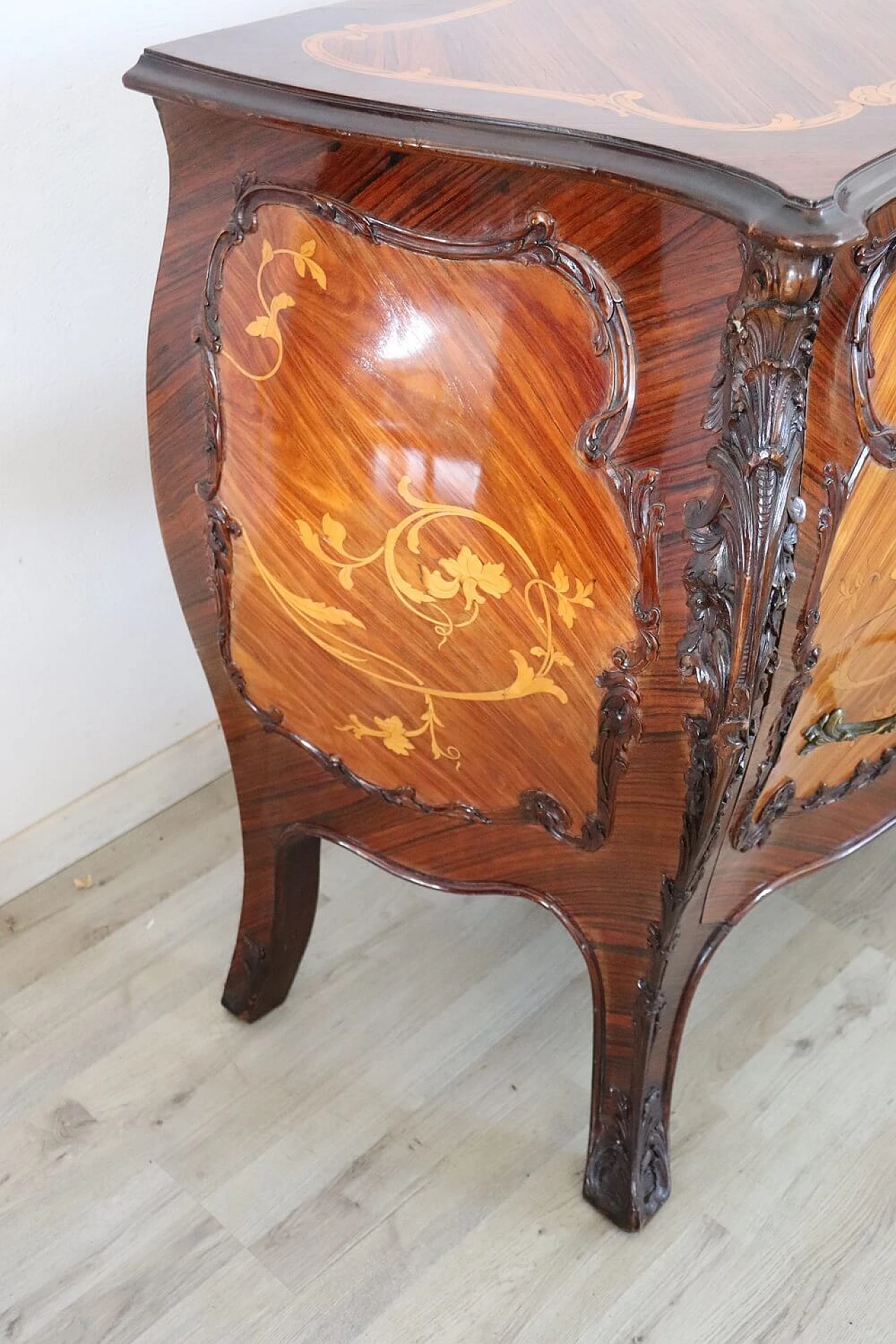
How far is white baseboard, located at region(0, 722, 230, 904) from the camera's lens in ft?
4.41

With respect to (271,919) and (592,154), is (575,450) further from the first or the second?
(271,919)

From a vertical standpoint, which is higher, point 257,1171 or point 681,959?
point 681,959

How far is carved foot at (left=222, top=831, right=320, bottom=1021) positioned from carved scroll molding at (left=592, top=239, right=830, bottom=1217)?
1.27ft

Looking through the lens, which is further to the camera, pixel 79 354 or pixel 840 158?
pixel 79 354

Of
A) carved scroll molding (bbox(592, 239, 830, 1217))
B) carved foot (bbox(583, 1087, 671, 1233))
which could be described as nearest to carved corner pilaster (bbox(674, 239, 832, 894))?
carved scroll molding (bbox(592, 239, 830, 1217))

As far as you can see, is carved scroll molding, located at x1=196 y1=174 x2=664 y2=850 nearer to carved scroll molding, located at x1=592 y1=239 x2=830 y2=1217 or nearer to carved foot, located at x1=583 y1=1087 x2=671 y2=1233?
carved scroll molding, located at x1=592 y1=239 x2=830 y2=1217

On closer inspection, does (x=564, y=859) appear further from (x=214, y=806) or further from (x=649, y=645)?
(x=214, y=806)

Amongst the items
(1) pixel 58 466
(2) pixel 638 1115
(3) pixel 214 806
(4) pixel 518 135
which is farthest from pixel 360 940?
(4) pixel 518 135

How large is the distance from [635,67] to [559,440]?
0.26 metres

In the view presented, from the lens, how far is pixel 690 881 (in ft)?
2.64

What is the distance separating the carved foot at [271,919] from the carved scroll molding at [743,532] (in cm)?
39

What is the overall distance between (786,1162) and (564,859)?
42 centimetres

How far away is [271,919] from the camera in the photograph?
113 centimetres

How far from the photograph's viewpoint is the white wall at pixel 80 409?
3.56 feet
